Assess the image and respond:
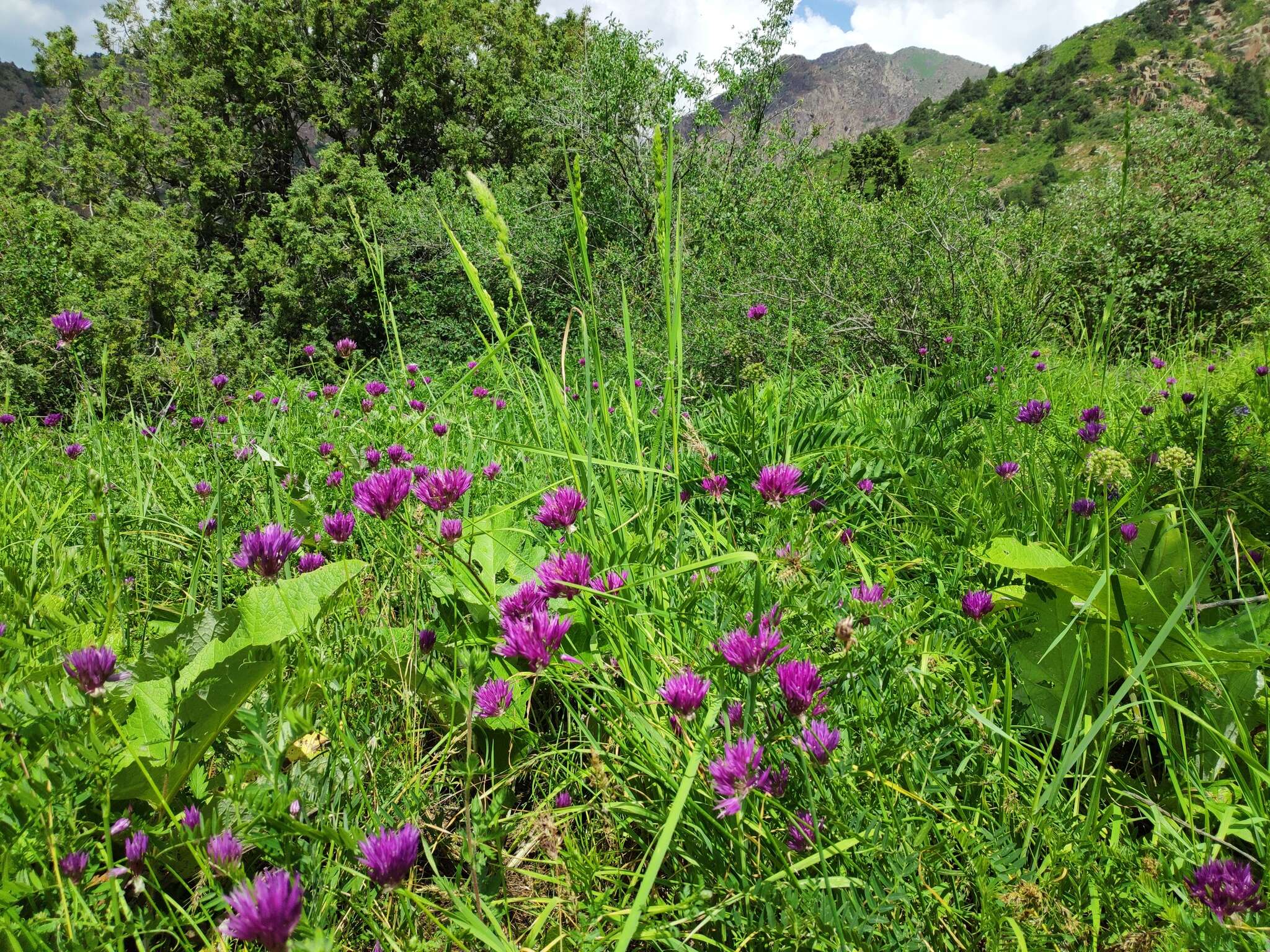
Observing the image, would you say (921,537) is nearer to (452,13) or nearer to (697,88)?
(697,88)

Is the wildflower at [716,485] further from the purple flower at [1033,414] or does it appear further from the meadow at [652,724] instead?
the purple flower at [1033,414]

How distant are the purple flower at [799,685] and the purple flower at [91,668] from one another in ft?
2.94

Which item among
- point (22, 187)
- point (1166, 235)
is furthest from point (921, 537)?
point (22, 187)

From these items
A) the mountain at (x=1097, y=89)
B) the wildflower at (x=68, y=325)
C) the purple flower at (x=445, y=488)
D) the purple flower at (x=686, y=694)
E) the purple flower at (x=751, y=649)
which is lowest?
the purple flower at (x=686, y=694)

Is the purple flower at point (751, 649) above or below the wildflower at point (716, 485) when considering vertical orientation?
below

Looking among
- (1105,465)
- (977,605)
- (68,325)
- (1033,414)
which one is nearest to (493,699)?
(977,605)

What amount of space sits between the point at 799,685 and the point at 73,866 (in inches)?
36.9

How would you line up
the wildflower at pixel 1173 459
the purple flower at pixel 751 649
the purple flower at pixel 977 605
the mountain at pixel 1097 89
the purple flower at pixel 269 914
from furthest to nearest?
the mountain at pixel 1097 89, the wildflower at pixel 1173 459, the purple flower at pixel 977 605, the purple flower at pixel 751 649, the purple flower at pixel 269 914

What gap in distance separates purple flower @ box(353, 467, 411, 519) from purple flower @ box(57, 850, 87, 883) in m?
0.57

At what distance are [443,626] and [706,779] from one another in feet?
2.42

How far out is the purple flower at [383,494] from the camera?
44.2 inches

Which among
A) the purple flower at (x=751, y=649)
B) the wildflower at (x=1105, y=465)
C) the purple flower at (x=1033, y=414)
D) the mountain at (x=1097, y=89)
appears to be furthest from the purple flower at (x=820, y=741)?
the mountain at (x=1097, y=89)

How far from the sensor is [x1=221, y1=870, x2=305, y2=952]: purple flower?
23.1 inches

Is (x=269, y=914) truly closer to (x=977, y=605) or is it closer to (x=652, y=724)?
(x=652, y=724)
